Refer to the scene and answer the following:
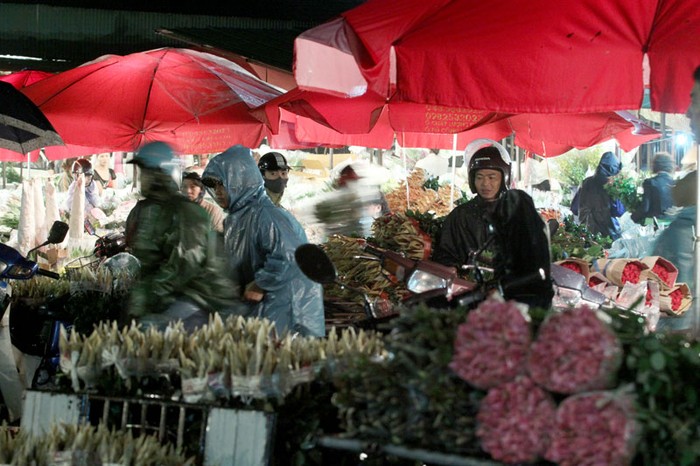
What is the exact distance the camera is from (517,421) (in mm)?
2645

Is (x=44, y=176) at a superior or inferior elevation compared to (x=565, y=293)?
superior

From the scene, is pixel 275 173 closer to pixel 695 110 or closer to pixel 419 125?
pixel 419 125

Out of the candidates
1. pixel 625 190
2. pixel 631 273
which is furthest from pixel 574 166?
pixel 631 273

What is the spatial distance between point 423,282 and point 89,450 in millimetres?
1888

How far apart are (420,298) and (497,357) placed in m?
1.68

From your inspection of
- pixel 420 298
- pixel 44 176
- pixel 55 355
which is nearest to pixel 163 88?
pixel 55 355

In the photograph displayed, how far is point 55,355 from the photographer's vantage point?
7.20 m

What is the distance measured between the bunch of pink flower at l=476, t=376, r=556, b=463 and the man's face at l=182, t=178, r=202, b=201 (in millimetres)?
6692

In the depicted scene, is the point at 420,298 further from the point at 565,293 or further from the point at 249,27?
the point at 249,27

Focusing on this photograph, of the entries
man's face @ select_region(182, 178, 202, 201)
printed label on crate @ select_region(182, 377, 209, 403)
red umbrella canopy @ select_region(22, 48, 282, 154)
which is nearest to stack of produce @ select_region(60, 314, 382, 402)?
printed label on crate @ select_region(182, 377, 209, 403)

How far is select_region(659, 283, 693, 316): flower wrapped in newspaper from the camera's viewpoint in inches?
292

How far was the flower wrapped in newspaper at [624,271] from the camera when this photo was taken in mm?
7242

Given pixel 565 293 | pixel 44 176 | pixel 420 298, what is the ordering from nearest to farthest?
pixel 420 298 < pixel 565 293 < pixel 44 176

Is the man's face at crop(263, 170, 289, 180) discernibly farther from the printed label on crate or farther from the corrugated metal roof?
the corrugated metal roof
